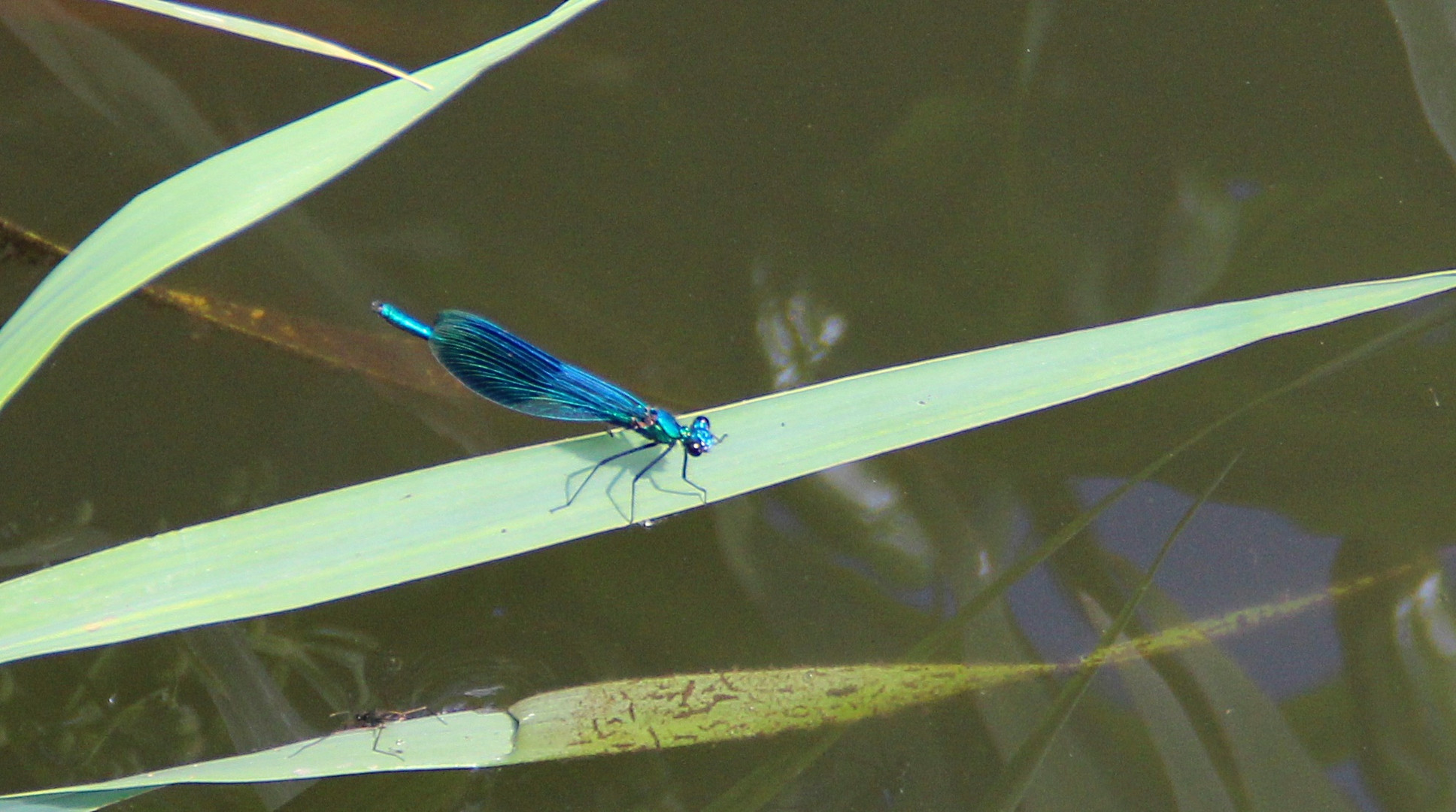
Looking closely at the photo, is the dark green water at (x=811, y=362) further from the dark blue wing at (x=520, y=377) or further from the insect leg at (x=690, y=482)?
the insect leg at (x=690, y=482)

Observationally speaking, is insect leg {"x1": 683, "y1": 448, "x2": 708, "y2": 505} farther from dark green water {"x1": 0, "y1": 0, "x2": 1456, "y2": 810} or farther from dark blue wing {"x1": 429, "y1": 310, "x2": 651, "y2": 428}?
dark green water {"x1": 0, "y1": 0, "x2": 1456, "y2": 810}

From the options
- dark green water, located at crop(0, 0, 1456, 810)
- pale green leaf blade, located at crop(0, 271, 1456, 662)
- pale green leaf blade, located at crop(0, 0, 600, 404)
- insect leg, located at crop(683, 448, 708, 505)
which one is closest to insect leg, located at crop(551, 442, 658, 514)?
pale green leaf blade, located at crop(0, 271, 1456, 662)

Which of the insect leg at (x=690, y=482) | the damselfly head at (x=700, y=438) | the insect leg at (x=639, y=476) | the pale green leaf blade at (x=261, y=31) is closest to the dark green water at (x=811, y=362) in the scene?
the insect leg at (x=639, y=476)

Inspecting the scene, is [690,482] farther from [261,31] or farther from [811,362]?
[261,31]

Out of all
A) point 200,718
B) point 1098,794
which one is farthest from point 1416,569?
point 200,718

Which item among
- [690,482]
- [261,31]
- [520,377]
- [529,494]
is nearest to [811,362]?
[690,482]

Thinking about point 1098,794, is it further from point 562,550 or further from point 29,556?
point 29,556
